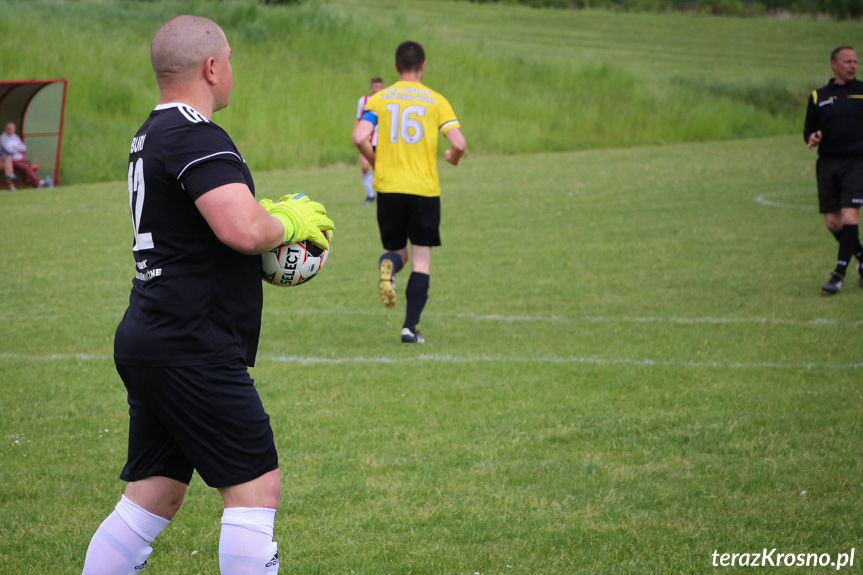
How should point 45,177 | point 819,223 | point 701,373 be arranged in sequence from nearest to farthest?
point 701,373 < point 819,223 < point 45,177

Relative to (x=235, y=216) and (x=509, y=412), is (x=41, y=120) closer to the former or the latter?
(x=509, y=412)

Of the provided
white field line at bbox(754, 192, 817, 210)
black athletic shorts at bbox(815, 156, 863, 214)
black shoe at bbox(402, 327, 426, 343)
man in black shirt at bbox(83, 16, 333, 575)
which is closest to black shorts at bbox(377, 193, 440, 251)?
black shoe at bbox(402, 327, 426, 343)

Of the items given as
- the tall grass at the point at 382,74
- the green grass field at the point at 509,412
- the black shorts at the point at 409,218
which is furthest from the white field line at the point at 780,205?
the tall grass at the point at 382,74

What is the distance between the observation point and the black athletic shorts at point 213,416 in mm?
2699

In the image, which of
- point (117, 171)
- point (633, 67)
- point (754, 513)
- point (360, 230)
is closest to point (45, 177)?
point (117, 171)

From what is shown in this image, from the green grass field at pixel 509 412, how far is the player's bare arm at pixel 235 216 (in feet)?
5.78

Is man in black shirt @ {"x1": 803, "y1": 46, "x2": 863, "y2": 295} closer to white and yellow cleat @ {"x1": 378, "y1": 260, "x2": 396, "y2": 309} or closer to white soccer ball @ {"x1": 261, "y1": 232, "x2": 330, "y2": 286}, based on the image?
white and yellow cleat @ {"x1": 378, "y1": 260, "x2": 396, "y2": 309}

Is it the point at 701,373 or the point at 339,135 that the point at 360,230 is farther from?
the point at 339,135

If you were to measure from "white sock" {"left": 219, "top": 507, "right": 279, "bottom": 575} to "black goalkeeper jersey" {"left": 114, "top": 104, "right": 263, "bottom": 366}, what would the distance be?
47cm

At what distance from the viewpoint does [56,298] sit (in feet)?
32.0

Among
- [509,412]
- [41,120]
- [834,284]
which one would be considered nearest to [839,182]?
[834,284]

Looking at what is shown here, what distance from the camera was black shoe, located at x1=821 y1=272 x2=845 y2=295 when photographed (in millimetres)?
9453

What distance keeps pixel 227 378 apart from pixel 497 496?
2159 millimetres

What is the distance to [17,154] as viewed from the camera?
70.6ft
